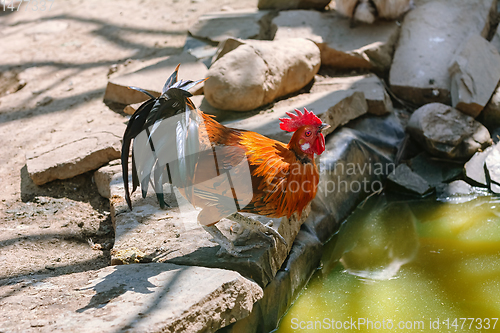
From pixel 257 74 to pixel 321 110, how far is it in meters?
0.83

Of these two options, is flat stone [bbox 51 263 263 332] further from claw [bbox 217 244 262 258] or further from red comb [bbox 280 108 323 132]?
red comb [bbox 280 108 323 132]

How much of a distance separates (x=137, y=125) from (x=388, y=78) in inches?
163

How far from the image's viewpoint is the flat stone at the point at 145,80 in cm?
A: 497

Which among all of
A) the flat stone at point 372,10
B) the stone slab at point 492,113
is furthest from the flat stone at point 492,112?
the flat stone at point 372,10

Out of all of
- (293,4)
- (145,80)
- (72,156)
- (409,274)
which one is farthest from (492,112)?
(72,156)

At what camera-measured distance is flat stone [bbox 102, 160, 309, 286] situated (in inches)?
103

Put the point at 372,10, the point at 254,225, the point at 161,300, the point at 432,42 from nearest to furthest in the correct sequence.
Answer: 1. the point at 161,300
2. the point at 254,225
3. the point at 432,42
4. the point at 372,10

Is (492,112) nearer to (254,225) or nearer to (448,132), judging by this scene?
(448,132)

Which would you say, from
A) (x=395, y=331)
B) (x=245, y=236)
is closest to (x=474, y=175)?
(x=395, y=331)

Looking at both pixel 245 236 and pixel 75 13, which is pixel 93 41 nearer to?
pixel 75 13

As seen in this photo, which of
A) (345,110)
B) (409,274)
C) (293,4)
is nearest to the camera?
(409,274)

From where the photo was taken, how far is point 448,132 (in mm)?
4418

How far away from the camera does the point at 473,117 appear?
464cm

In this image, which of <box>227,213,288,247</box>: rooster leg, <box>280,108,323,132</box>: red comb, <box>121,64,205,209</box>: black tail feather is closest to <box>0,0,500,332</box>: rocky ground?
<box>227,213,288,247</box>: rooster leg
